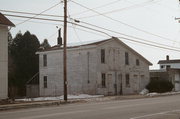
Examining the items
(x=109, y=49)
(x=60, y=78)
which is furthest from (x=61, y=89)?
(x=109, y=49)

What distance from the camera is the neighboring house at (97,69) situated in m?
41.3

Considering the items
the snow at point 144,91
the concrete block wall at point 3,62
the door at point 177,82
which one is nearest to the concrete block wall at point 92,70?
the snow at point 144,91

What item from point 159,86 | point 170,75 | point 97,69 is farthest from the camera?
point 170,75

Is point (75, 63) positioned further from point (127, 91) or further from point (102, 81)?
point (127, 91)

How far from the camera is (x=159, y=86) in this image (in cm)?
4741

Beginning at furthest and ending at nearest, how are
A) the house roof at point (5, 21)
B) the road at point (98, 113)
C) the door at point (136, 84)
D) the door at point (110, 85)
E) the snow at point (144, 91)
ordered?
the door at point (136, 84) → the snow at point (144, 91) → the door at point (110, 85) → the house roof at point (5, 21) → the road at point (98, 113)

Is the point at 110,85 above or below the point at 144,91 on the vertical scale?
above

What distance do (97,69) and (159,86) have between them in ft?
35.6

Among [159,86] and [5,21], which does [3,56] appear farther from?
[159,86]

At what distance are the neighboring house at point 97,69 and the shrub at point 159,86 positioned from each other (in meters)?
0.96

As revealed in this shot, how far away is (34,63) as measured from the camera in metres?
62.2

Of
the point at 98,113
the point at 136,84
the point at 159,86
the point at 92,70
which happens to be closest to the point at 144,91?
the point at 136,84

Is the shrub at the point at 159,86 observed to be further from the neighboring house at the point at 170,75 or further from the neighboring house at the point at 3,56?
the neighboring house at the point at 3,56

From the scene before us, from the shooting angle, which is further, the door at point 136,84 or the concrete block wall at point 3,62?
the door at point 136,84
